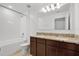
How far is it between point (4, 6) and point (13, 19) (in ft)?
0.92

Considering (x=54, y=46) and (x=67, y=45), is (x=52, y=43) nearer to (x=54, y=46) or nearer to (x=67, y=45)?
(x=54, y=46)

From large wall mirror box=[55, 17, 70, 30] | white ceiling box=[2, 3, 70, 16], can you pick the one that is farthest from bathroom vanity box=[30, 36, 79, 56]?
white ceiling box=[2, 3, 70, 16]

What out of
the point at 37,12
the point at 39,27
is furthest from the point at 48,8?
the point at 39,27

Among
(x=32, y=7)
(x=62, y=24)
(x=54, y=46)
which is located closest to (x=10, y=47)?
(x=32, y=7)

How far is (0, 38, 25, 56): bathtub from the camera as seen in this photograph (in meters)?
1.59

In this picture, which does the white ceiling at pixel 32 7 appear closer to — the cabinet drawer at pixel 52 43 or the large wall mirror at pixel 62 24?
the large wall mirror at pixel 62 24

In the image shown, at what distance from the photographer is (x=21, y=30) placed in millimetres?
1688

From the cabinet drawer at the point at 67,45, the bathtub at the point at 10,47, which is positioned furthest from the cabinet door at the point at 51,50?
the bathtub at the point at 10,47

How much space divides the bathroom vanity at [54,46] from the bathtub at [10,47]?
25 centimetres

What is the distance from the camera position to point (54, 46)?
2.04 m

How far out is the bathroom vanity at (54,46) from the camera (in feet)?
5.64

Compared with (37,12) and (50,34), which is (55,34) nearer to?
(50,34)

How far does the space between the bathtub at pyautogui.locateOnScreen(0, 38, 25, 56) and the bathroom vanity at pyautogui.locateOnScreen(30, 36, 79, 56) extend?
0.83 feet

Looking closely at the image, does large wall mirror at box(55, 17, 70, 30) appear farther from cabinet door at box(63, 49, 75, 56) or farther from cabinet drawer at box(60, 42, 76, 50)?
cabinet door at box(63, 49, 75, 56)
